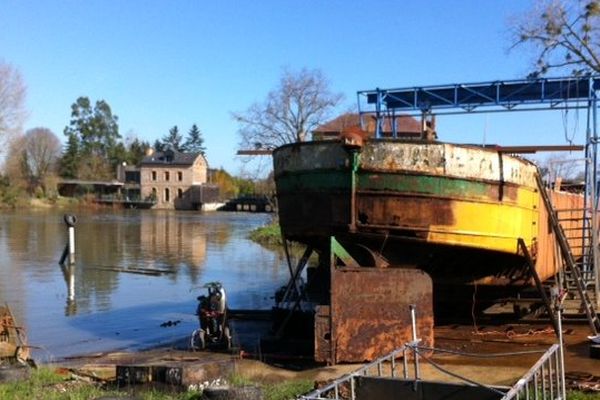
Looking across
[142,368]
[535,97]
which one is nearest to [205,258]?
[535,97]

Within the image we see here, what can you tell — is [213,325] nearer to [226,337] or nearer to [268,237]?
[226,337]

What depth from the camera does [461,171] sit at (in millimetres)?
9383

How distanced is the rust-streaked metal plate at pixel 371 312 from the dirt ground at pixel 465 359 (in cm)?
28

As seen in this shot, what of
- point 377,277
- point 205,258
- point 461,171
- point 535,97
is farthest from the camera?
point 205,258

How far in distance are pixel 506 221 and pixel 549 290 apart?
216cm

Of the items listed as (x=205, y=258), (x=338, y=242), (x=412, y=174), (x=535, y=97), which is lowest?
(x=205, y=258)

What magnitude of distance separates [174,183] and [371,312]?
329 ft

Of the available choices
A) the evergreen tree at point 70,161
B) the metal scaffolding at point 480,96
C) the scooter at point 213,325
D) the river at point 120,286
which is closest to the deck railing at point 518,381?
the scooter at point 213,325

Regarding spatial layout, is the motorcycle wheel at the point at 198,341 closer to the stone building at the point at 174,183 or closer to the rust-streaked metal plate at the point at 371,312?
the rust-streaked metal plate at the point at 371,312

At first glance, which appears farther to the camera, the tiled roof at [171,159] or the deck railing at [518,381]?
the tiled roof at [171,159]

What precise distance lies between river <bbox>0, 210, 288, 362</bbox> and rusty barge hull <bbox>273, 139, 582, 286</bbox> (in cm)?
312

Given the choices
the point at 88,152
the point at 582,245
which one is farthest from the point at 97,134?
the point at 582,245

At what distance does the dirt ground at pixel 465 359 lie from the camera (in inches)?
315

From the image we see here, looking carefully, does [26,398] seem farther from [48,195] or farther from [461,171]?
[48,195]
